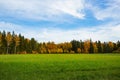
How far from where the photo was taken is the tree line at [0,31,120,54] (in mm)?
161500

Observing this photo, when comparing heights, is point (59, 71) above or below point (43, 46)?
below

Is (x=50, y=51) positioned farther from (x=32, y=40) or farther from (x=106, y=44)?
(x=106, y=44)

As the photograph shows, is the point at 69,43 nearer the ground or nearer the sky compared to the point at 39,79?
nearer the sky

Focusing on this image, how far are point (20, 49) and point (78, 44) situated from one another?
48.3 meters

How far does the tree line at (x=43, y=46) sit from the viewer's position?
6358 inches

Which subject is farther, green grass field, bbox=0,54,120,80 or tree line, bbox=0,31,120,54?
tree line, bbox=0,31,120,54

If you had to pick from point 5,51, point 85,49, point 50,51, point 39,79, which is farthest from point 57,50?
point 39,79

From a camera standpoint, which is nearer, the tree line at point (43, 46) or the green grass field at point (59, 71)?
the green grass field at point (59, 71)

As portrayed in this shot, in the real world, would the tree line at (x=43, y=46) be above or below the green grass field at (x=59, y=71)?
above

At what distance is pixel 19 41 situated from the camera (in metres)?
168

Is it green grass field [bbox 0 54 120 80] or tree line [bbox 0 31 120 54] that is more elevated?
tree line [bbox 0 31 120 54]

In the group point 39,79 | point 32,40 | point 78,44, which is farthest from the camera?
point 78,44

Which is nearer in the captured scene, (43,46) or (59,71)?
(59,71)

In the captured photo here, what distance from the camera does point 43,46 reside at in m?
195
